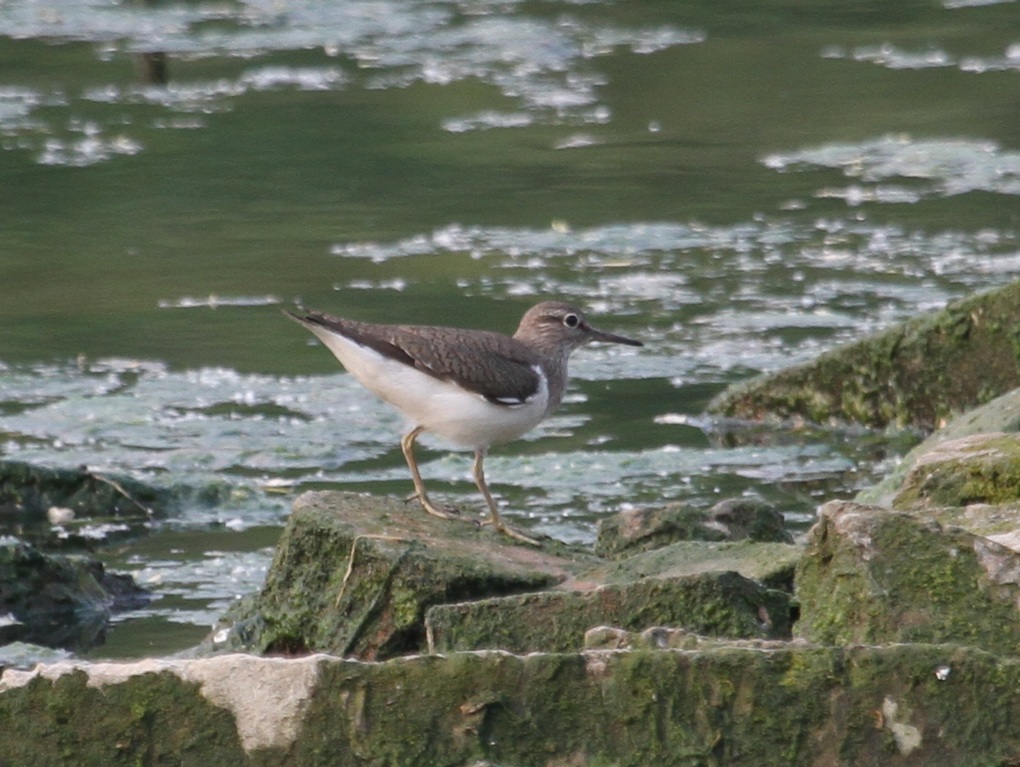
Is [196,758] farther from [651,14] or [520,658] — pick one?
[651,14]

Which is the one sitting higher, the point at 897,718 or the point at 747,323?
the point at 897,718

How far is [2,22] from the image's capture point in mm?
16297

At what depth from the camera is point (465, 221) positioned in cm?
1133

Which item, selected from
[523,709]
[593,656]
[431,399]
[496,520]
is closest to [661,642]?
[593,656]

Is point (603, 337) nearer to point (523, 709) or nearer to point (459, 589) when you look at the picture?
point (459, 589)

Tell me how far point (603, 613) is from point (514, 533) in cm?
113

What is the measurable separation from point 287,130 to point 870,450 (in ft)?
20.8

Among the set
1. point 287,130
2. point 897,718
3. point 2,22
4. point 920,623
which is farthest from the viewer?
point 2,22

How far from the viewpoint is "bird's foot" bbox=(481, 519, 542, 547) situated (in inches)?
218

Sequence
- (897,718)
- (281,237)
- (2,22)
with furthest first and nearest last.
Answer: (2,22)
(281,237)
(897,718)

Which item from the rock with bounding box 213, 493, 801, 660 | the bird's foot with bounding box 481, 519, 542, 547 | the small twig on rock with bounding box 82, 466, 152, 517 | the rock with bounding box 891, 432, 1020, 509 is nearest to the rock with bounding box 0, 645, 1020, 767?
the rock with bounding box 213, 493, 801, 660

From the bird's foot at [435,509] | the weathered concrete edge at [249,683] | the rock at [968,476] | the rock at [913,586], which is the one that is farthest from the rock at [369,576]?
the weathered concrete edge at [249,683]

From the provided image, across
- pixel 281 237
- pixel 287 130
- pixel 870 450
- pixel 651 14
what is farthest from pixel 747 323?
pixel 651 14

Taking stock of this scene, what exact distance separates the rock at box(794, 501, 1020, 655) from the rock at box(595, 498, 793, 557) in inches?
54.6
